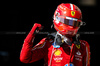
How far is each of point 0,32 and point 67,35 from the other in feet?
3.50

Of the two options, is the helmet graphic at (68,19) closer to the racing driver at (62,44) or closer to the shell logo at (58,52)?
the racing driver at (62,44)

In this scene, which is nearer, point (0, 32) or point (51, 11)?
point (0, 32)

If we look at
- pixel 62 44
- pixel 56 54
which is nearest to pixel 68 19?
pixel 62 44

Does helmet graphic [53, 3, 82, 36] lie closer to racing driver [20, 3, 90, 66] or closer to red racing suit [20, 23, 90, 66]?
racing driver [20, 3, 90, 66]

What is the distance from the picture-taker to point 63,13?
1900 mm

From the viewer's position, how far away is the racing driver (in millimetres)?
1868

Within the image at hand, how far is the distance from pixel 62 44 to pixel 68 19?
0.31 m

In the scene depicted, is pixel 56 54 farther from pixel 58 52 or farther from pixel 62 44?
pixel 62 44

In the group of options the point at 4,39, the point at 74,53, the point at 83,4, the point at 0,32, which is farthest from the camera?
the point at 83,4

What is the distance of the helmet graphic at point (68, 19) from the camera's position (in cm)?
188

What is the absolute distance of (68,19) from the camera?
6.17ft

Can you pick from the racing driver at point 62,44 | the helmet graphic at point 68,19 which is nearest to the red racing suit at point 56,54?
the racing driver at point 62,44

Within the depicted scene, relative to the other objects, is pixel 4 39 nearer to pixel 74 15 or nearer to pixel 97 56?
pixel 74 15

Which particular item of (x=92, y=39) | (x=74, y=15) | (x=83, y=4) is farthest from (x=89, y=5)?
(x=74, y=15)
